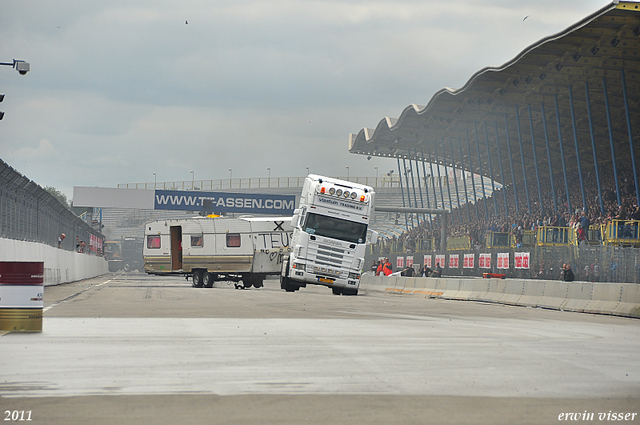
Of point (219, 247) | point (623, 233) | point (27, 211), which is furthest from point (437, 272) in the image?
point (27, 211)

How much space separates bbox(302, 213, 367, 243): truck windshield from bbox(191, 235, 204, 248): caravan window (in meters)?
11.4

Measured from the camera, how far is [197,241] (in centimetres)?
3831

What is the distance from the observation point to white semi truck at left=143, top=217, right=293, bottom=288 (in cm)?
3672

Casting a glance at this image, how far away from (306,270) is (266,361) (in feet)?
62.8

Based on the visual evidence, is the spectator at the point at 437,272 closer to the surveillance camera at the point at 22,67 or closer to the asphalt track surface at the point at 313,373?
the surveillance camera at the point at 22,67

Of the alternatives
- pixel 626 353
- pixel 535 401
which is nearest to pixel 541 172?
pixel 626 353

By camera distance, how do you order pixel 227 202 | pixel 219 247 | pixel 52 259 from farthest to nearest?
pixel 227 202 → pixel 219 247 → pixel 52 259

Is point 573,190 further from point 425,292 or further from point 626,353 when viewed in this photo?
point 626,353

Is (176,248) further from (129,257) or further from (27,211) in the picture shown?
(129,257)

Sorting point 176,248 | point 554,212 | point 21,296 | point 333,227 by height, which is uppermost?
point 554,212

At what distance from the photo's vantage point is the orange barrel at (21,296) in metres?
12.2

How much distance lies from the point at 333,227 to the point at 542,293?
7.21 metres

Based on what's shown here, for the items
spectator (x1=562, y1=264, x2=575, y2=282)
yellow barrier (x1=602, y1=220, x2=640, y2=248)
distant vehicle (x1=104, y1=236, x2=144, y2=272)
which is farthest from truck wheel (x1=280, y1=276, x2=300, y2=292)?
distant vehicle (x1=104, y1=236, x2=144, y2=272)

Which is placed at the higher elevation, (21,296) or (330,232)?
(330,232)
